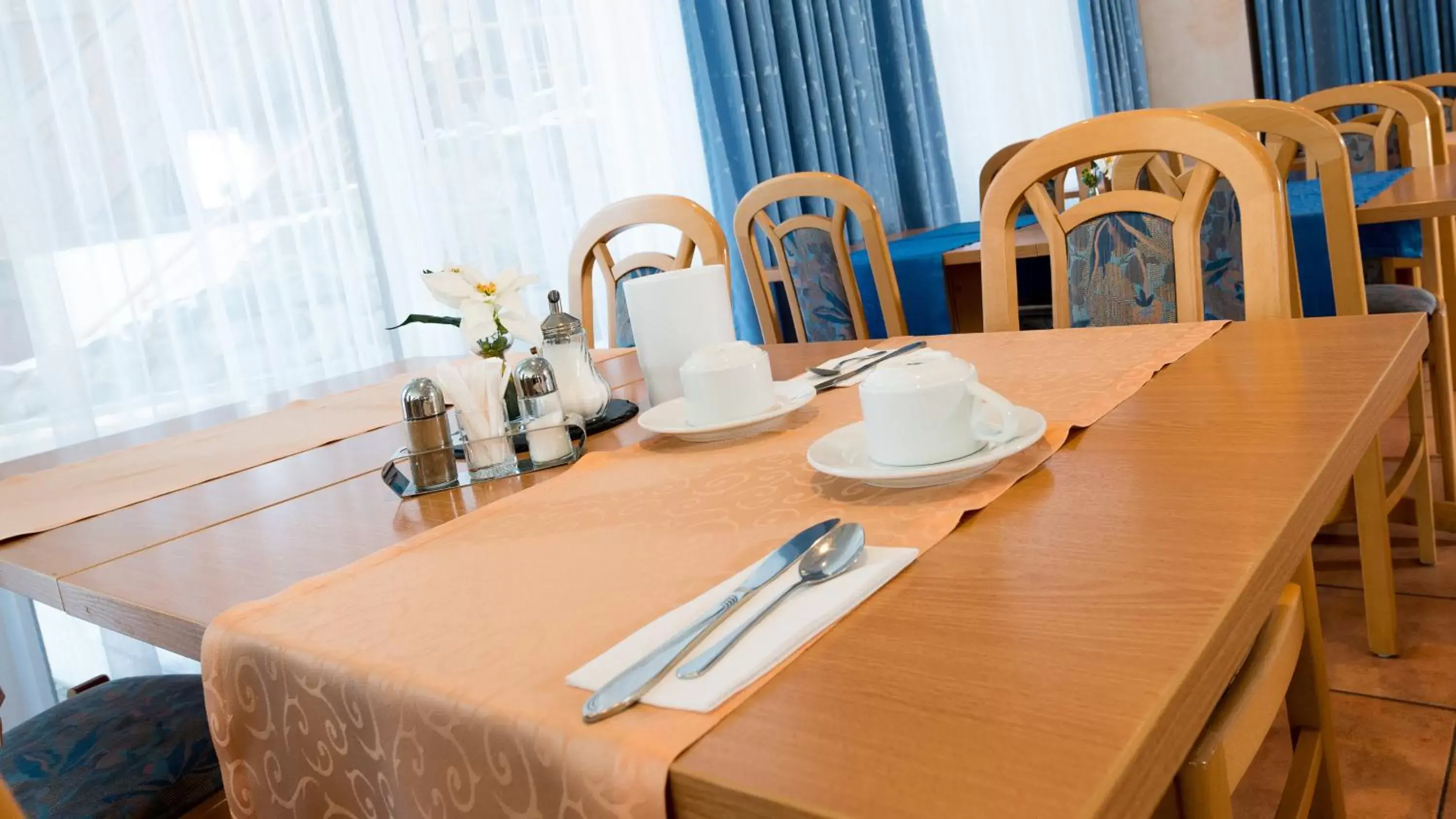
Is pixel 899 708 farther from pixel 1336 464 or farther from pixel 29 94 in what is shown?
pixel 29 94

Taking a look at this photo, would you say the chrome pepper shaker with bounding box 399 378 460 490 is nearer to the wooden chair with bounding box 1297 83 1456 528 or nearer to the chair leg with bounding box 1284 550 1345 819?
the chair leg with bounding box 1284 550 1345 819

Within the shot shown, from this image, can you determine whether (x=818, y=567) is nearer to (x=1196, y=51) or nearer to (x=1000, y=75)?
(x=1000, y=75)

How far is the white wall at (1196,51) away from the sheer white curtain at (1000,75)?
0.56 m

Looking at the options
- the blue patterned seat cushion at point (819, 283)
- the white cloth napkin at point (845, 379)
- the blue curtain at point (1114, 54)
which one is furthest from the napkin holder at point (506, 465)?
the blue curtain at point (1114, 54)

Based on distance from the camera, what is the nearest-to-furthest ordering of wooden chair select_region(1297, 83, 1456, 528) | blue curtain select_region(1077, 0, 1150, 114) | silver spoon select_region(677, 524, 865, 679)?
silver spoon select_region(677, 524, 865, 679)
wooden chair select_region(1297, 83, 1456, 528)
blue curtain select_region(1077, 0, 1150, 114)

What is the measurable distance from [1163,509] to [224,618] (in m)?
0.60

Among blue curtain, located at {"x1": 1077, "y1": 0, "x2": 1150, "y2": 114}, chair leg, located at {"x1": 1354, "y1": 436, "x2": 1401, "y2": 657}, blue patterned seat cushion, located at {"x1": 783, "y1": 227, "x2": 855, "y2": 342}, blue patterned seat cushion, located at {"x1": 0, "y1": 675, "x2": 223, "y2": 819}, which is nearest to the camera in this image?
blue patterned seat cushion, located at {"x1": 0, "y1": 675, "x2": 223, "y2": 819}

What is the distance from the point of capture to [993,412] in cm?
80

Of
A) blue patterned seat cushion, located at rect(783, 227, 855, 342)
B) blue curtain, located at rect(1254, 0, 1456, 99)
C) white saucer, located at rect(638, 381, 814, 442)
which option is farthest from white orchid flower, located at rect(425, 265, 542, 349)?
blue curtain, located at rect(1254, 0, 1456, 99)

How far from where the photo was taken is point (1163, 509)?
0.65 m

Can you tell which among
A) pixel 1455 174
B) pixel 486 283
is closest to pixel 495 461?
pixel 486 283

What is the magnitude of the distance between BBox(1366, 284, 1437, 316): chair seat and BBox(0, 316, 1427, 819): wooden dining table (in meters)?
1.20

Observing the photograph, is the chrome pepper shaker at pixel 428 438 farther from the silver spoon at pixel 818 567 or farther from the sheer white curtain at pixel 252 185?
the sheer white curtain at pixel 252 185

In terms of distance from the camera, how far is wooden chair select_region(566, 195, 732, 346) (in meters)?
1.85
